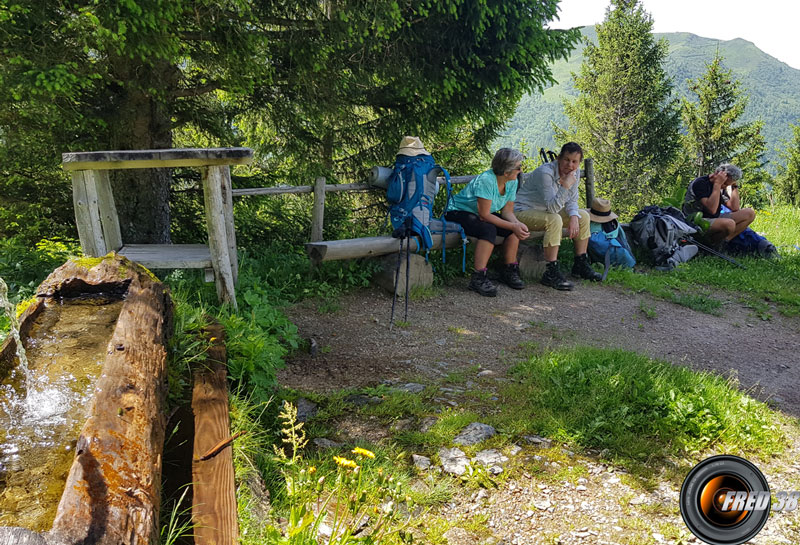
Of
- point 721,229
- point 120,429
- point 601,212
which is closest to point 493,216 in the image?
point 601,212

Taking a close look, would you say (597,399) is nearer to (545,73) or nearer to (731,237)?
(545,73)

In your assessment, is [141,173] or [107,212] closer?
[107,212]

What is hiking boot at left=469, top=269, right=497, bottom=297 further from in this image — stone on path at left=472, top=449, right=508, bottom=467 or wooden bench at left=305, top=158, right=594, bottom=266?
stone on path at left=472, top=449, right=508, bottom=467

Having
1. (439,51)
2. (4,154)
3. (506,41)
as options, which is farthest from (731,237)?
(4,154)

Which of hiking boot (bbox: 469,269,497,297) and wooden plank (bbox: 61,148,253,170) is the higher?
wooden plank (bbox: 61,148,253,170)

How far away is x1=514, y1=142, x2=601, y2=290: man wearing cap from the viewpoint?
6.97 meters

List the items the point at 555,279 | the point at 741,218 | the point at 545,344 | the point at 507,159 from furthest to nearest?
the point at 741,218 → the point at 555,279 → the point at 507,159 → the point at 545,344

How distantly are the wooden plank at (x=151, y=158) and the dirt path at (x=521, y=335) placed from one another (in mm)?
1662

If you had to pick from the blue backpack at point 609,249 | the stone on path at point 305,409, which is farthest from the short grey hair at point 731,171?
the stone on path at point 305,409

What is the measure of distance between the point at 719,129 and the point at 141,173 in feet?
113

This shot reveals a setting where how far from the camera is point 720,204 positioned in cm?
→ 888

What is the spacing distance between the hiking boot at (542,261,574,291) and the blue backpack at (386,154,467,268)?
5.42 ft

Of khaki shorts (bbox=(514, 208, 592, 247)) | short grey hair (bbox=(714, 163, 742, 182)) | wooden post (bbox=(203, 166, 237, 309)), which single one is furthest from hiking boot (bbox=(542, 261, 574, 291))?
wooden post (bbox=(203, 166, 237, 309))

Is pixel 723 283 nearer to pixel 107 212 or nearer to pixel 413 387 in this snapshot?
pixel 413 387
